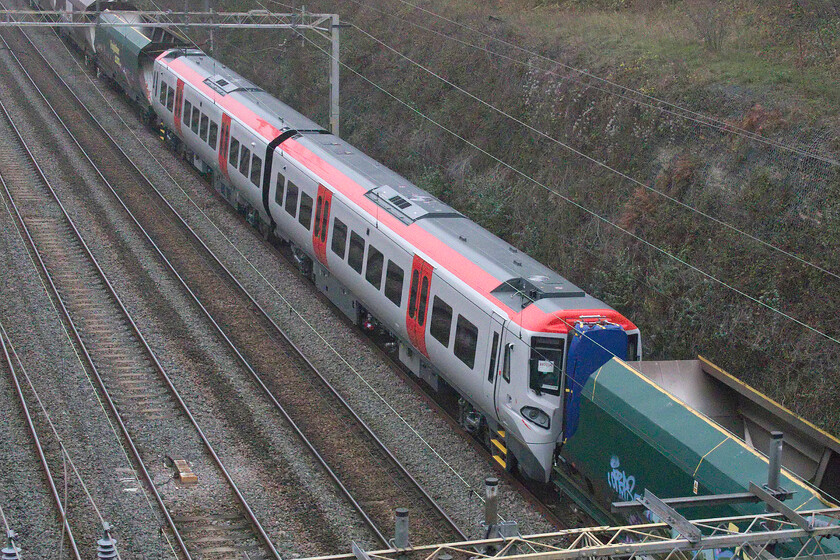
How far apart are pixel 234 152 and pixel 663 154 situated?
32.3 feet

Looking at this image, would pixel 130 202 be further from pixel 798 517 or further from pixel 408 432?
pixel 798 517

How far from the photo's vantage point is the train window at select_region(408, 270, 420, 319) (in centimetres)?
1611

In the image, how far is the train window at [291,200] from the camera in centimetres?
2066

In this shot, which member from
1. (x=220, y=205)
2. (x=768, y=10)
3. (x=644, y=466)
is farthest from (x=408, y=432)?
(x=768, y=10)

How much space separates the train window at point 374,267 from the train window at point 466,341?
2.79 m

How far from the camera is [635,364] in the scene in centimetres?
1316

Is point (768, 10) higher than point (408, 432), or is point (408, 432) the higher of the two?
point (768, 10)

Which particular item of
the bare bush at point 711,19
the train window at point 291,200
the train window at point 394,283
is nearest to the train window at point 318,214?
the train window at point 291,200

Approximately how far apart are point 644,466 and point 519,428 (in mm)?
2216

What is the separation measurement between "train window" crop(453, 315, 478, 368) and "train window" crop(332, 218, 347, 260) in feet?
14.3

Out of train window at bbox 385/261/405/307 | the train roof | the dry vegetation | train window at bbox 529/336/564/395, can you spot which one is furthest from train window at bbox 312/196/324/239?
train window at bbox 529/336/564/395

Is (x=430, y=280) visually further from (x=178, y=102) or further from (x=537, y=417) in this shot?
(x=178, y=102)

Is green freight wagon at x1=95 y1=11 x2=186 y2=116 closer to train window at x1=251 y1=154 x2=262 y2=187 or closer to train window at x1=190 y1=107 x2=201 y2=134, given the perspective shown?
train window at x1=190 y1=107 x2=201 y2=134

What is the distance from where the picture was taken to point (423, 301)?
1594 cm
